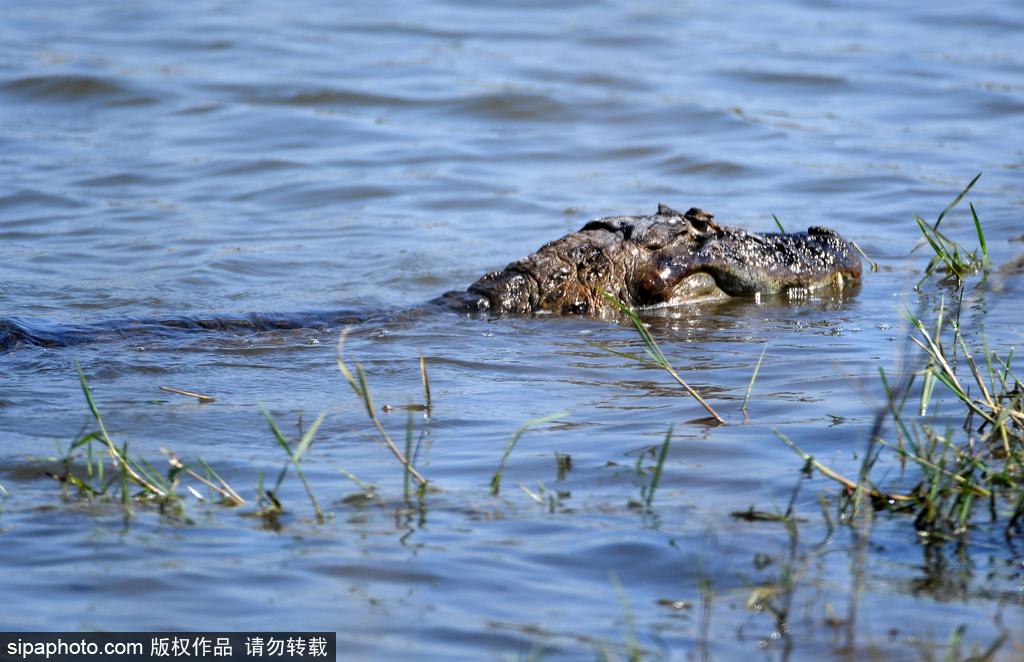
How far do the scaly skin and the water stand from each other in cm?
16

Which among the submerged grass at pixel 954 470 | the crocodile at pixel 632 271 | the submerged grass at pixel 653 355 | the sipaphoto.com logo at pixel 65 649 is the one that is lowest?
the sipaphoto.com logo at pixel 65 649

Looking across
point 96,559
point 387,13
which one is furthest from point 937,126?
point 96,559

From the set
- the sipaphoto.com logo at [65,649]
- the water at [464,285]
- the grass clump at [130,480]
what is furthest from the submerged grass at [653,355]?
the sipaphoto.com logo at [65,649]

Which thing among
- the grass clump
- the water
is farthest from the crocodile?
the grass clump

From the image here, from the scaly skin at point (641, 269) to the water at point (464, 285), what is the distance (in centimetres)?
16

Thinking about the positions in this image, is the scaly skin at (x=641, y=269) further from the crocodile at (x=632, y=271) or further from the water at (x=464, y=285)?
the water at (x=464, y=285)

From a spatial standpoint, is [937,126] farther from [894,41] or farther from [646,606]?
[646,606]

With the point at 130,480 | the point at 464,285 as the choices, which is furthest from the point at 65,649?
the point at 464,285

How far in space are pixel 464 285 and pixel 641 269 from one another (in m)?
1.26

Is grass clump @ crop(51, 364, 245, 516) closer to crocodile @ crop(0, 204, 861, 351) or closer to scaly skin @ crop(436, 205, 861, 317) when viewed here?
crocodile @ crop(0, 204, 861, 351)

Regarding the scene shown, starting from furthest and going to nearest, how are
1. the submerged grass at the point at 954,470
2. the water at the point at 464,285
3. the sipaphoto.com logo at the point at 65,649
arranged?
the submerged grass at the point at 954,470, the water at the point at 464,285, the sipaphoto.com logo at the point at 65,649

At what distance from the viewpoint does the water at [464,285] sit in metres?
2.84

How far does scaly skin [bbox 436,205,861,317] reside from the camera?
5984mm

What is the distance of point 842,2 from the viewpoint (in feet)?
50.0
